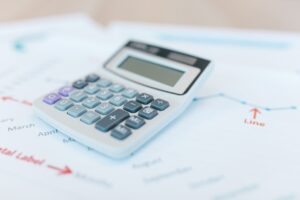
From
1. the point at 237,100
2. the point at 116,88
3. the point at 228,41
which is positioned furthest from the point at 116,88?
the point at 228,41

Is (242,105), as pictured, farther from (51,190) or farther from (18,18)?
(18,18)

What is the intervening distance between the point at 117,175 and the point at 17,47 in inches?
11.2

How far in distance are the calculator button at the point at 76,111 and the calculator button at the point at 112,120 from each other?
0.08 feet

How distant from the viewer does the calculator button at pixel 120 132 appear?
25cm

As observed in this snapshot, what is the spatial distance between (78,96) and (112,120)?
0.05 meters

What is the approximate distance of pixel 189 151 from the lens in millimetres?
263

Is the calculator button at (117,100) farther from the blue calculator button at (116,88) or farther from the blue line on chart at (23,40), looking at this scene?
the blue line on chart at (23,40)

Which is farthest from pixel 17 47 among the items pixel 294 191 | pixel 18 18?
pixel 294 191

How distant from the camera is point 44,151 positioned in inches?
10.4

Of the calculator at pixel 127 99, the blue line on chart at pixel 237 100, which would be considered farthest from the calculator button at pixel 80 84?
the blue line on chart at pixel 237 100

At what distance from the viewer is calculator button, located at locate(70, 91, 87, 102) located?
0.30 meters

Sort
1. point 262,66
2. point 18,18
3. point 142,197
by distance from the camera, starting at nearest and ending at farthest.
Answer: point 142,197 < point 262,66 < point 18,18

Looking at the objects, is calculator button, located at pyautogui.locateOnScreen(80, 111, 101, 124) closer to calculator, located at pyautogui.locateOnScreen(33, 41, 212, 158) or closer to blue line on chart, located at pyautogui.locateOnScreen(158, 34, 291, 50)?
calculator, located at pyautogui.locateOnScreen(33, 41, 212, 158)

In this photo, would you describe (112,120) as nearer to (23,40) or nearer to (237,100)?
(237,100)
